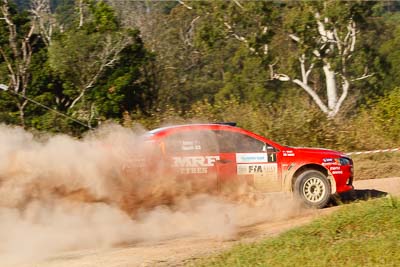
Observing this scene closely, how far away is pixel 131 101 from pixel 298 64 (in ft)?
43.3

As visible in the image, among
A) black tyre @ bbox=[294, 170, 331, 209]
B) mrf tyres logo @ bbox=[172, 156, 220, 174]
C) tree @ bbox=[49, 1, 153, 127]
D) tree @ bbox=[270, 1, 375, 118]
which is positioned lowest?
black tyre @ bbox=[294, 170, 331, 209]

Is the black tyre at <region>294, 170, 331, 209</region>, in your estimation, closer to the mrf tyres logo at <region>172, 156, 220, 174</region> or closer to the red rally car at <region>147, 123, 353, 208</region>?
the red rally car at <region>147, 123, 353, 208</region>

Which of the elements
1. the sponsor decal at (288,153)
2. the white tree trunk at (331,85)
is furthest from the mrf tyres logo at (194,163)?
the white tree trunk at (331,85)

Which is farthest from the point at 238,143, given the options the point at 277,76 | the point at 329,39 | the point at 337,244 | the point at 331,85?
the point at 277,76

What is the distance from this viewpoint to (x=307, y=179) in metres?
11.8

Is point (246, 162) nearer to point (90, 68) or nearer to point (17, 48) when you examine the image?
point (90, 68)

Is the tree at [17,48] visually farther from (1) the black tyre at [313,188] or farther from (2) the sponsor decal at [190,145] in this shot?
(1) the black tyre at [313,188]

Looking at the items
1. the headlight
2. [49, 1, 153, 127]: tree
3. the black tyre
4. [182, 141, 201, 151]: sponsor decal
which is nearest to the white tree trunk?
[49, 1, 153, 127]: tree

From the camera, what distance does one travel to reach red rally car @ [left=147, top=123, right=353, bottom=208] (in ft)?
37.2

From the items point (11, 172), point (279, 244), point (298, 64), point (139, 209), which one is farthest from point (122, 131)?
point (298, 64)

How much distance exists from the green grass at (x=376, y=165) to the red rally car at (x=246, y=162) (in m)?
4.95

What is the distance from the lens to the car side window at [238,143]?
11.6 meters

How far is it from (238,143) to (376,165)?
719cm

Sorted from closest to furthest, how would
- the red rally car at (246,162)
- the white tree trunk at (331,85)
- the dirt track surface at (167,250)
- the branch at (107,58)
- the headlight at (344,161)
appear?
the dirt track surface at (167,250)
the red rally car at (246,162)
the headlight at (344,161)
the branch at (107,58)
the white tree trunk at (331,85)
